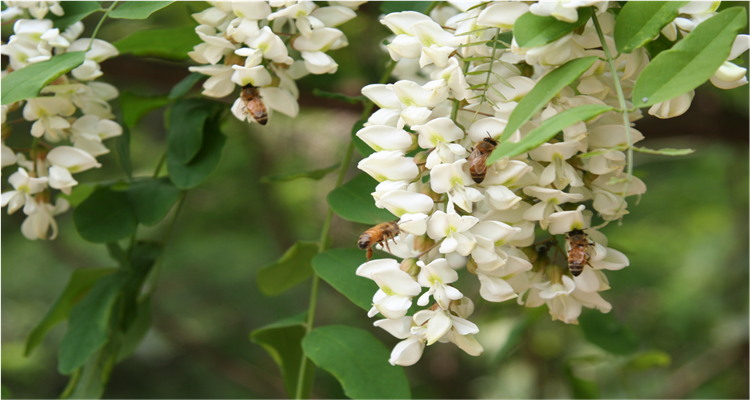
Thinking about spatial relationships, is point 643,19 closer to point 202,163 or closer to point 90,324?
point 202,163

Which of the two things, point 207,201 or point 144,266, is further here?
point 207,201

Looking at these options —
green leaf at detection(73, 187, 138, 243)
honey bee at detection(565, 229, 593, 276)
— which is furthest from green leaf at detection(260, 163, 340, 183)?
honey bee at detection(565, 229, 593, 276)

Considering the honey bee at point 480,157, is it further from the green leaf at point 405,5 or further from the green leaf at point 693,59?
the green leaf at point 405,5

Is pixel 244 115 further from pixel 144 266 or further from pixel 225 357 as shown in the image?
pixel 225 357

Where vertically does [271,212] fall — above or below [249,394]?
above

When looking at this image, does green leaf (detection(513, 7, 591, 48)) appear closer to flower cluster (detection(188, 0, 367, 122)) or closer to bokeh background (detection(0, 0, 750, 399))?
flower cluster (detection(188, 0, 367, 122))

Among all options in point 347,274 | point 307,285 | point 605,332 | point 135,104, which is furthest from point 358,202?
point 307,285

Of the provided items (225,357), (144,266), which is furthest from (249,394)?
(144,266)
